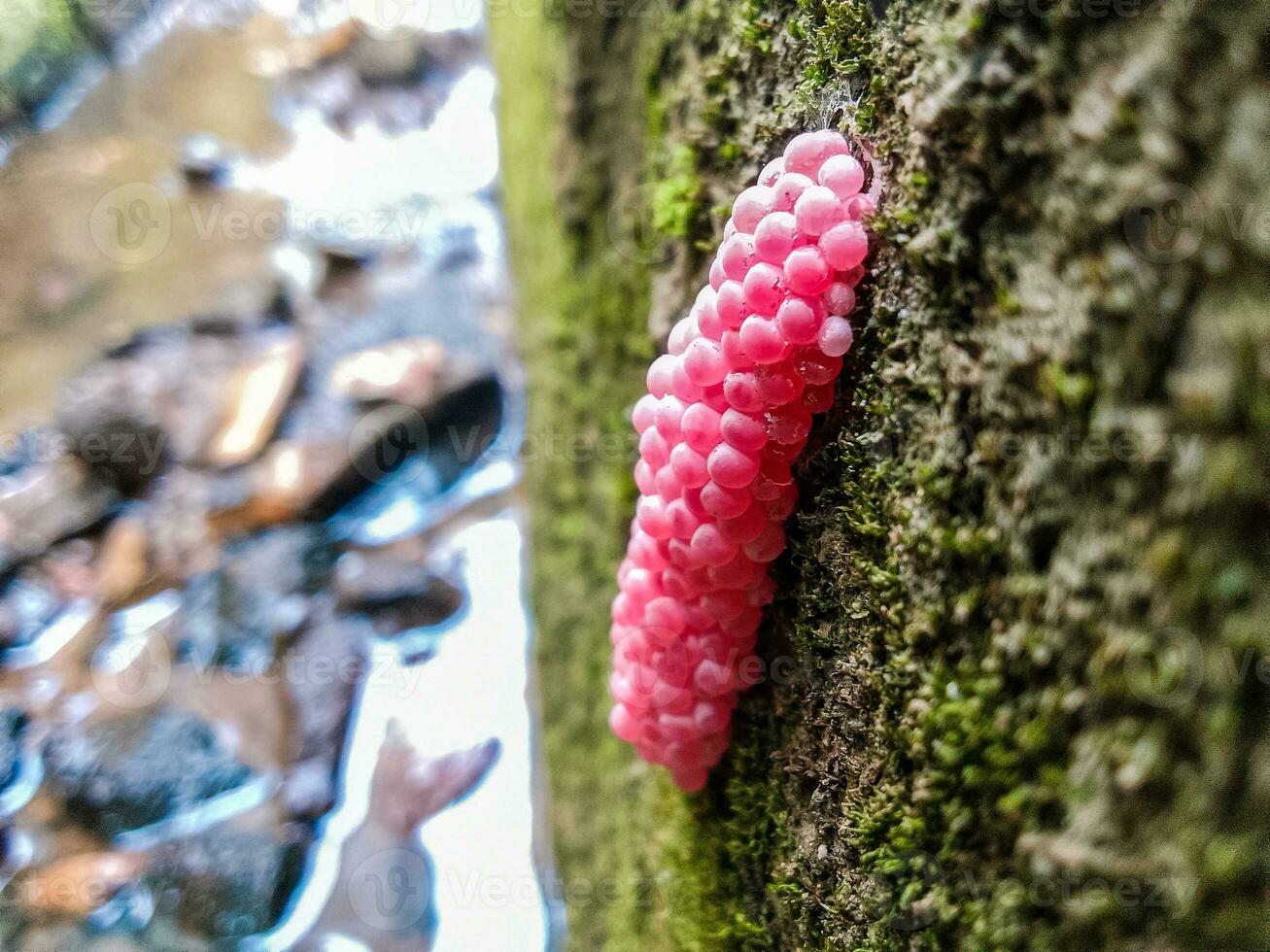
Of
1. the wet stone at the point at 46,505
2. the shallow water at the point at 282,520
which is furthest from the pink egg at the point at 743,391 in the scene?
the wet stone at the point at 46,505

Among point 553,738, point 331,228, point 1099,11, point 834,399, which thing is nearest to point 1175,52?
point 1099,11

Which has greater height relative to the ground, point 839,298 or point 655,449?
point 839,298

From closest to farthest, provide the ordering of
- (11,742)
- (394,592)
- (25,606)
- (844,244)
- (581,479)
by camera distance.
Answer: (844,244) < (11,742) < (25,606) < (581,479) < (394,592)

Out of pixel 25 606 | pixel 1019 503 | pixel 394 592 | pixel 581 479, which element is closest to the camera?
pixel 1019 503

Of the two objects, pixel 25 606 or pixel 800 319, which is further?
pixel 25 606

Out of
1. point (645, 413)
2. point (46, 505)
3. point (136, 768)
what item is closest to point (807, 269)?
point (645, 413)

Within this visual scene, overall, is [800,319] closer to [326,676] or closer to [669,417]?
[669,417]

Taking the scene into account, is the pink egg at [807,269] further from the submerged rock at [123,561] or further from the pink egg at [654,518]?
the submerged rock at [123,561]
